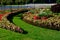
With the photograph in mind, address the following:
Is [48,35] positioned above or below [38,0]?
above

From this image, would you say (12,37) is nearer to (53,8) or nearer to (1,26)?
(1,26)

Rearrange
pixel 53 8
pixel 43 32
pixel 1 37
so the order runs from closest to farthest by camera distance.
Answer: pixel 1 37 → pixel 43 32 → pixel 53 8

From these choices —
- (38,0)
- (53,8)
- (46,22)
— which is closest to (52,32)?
(46,22)

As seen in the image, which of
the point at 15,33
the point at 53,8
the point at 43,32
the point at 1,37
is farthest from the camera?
the point at 53,8

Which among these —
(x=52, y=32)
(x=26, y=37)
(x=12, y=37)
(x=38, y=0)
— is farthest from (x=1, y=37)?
(x=38, y=0)

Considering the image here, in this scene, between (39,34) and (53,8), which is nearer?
(39,34)

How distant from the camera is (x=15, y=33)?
12.4 meters

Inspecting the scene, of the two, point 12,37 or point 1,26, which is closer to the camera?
point 12,37

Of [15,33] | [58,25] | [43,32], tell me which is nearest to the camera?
[15,33]

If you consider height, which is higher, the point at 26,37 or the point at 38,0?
the point at 26,37

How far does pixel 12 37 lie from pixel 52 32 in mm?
2954

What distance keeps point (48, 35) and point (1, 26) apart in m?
3.28

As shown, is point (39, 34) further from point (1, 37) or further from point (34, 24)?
point (34, 24)

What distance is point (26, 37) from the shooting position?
11.7 metres
